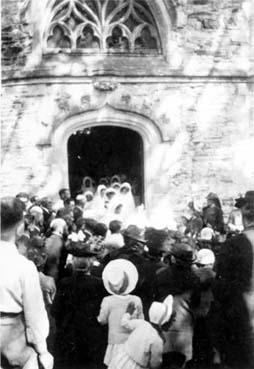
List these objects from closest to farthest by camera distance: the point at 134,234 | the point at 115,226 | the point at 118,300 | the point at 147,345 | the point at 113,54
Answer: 1. the point at 147,345
2. the point at 118,300
3. the point at 134,234
4. the point at 115,226
5. the point at 113,54

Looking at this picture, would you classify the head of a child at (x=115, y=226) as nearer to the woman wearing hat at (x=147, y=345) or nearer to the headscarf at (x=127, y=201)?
the woman wearing hat at (x=147, y=345)

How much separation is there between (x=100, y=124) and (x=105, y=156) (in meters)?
2.49

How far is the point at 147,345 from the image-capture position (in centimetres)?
493

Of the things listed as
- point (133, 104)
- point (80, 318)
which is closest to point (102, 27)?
point (133, 104)

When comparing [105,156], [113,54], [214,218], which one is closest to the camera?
[214,218]

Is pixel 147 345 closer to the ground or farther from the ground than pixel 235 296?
closer to the ground

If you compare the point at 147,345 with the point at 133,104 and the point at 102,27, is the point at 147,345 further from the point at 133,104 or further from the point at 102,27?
the point at 102,27

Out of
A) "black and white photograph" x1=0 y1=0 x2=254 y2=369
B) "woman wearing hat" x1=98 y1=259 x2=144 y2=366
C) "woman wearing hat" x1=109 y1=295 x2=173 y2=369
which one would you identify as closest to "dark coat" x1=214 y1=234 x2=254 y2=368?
"woman wearing hat" x1=98 y1=259 x2=144 y2=366

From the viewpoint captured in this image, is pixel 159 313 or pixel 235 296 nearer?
pixel 159 313

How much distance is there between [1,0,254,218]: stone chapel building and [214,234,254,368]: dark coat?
9.10 metres

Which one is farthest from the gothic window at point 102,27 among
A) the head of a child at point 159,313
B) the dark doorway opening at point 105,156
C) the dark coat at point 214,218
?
the head of a child at point 159,313

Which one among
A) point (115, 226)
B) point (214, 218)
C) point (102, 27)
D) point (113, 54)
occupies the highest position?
point (102, 27)

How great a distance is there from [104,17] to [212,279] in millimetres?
10255

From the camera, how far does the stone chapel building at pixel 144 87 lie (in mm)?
14883
